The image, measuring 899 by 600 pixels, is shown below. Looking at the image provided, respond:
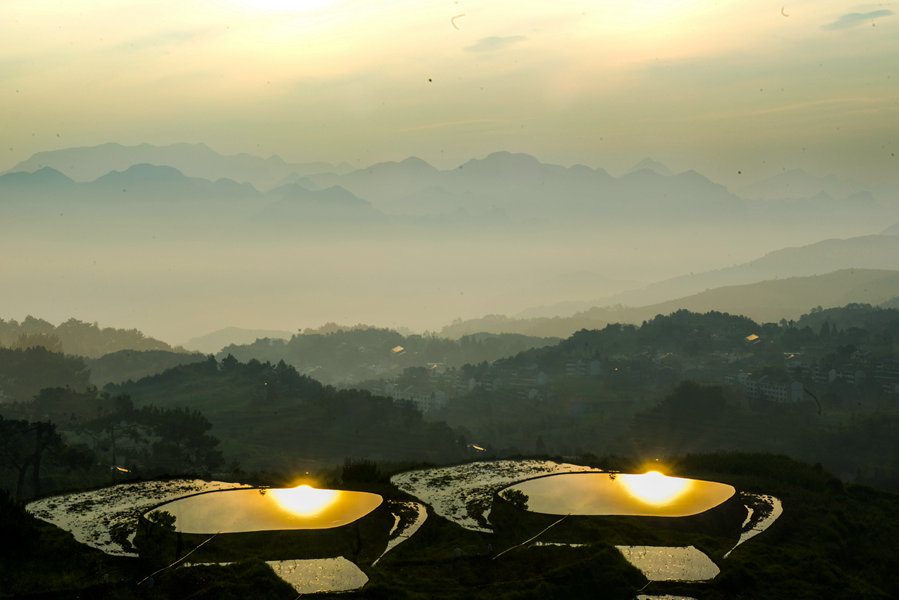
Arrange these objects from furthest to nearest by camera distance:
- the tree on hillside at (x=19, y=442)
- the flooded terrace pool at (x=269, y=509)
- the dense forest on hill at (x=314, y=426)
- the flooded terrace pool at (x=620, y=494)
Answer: the dense forest on hill at (x=314, y=426), the tree on hillside at (x=19, y=442), the flooded terrace pool at (x=620, y=494), the flooded terrace pool at (x=269, y=509)

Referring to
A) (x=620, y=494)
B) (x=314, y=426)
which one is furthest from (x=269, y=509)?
(x=314, y=426)

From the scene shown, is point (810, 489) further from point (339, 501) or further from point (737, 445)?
point (737, 445)

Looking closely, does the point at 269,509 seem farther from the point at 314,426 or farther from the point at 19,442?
the point at 314,426

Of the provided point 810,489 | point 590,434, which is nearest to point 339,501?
point 810,489

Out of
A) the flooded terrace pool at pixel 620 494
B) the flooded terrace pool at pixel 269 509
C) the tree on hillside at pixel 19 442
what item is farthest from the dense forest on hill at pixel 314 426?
the flooded terrace pool at pixel 620 494

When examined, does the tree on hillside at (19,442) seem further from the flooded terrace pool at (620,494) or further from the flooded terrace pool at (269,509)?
the flooded terrace pool at (620,494)
